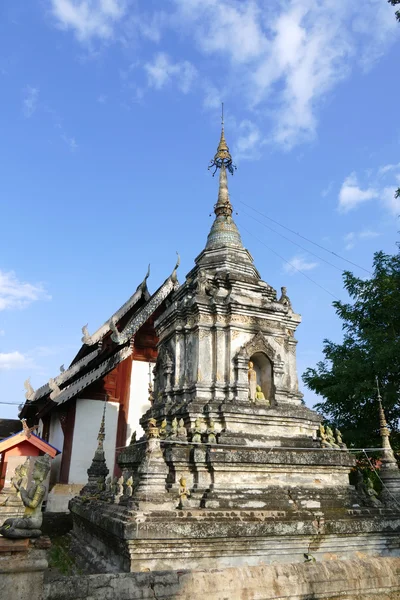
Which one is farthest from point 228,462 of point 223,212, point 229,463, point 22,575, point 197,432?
point 223,212

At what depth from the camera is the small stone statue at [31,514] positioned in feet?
12.2

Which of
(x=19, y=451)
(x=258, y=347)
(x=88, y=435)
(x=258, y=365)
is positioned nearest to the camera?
(x=258, y=347)

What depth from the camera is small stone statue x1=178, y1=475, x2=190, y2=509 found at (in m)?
7.06

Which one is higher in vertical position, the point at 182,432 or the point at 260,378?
the point at 260,378

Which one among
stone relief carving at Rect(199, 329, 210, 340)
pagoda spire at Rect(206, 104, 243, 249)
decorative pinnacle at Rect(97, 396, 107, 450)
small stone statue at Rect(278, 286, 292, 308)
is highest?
pagoda spire at Rect(206, 104, 243, 249)

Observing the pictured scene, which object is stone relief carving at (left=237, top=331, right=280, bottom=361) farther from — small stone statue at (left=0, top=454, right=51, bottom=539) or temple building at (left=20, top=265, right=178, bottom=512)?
small stone statue at (left=0, top=454, right=51, bottom=539)

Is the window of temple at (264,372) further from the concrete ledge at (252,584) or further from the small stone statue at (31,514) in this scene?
the small stone statue at (31,514)

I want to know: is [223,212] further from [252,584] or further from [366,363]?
[252,584]

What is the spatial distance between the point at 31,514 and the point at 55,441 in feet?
39.0

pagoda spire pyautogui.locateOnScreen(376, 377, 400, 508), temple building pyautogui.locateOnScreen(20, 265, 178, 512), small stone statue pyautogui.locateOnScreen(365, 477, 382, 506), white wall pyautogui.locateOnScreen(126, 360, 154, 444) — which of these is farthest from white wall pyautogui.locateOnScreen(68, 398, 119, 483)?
pagoda spire pyautogui.locateOnScreen(376, 377, 400, 508)

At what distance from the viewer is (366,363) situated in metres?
14.7

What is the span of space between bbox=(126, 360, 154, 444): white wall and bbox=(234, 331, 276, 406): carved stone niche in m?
6.25

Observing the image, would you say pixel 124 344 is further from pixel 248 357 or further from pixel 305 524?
pixel 305 524

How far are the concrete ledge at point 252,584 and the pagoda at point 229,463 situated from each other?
2013 millimetres
